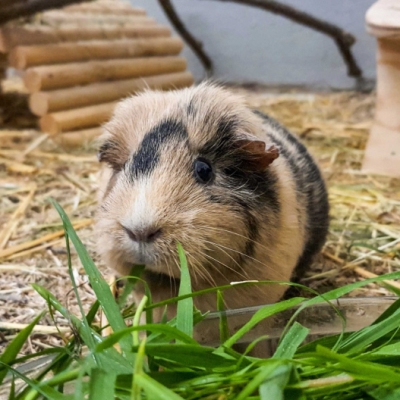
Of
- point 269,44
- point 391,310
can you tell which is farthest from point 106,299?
point 269,44

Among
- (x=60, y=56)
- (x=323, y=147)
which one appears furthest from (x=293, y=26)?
(x=60, y=56)

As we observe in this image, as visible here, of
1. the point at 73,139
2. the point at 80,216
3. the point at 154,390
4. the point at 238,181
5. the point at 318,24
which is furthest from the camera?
the point at 318,24

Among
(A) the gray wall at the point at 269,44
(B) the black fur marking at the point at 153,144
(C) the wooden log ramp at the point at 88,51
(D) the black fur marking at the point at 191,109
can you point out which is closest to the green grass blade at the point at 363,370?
(B) the black fur marking at the point at 153,144

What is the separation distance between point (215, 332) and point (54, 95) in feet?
9.81

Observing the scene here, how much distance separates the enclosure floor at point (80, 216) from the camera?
1881 millimetres

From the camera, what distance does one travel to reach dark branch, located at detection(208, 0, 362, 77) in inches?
185

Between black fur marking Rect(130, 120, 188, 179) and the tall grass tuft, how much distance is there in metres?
0.33

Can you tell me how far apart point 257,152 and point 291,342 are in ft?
1.76

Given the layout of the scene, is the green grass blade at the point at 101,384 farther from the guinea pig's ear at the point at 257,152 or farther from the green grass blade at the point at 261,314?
the guinea pig's ear at the point at 257,152

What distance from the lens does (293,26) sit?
5309mm

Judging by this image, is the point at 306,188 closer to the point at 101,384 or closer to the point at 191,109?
the point at 191,109

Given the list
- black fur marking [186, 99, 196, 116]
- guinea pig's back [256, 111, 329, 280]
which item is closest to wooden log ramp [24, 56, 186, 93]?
guinea pig's back [256, 111, 329, 280]

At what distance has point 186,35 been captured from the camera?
579cm

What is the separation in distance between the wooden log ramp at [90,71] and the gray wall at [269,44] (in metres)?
0.79
